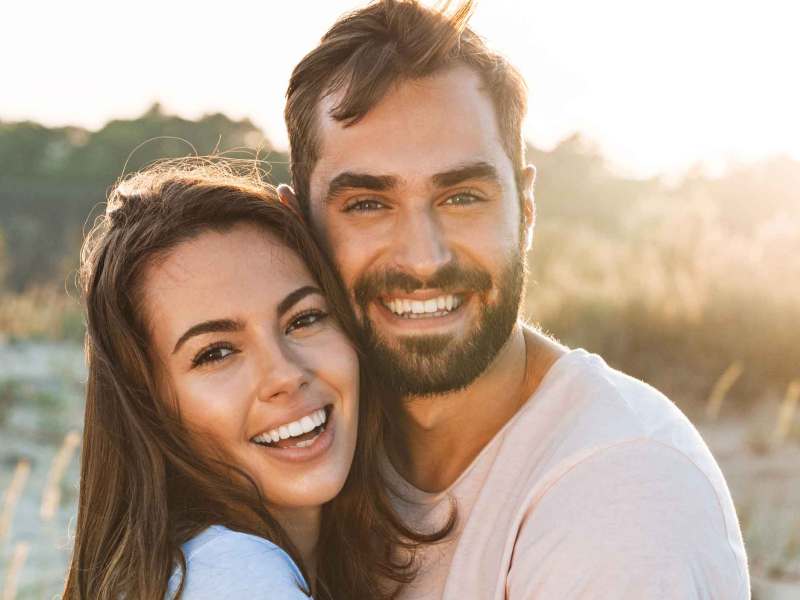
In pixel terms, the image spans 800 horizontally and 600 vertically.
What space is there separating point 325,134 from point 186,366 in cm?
91

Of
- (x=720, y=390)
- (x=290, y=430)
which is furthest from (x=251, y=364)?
(x=720, y=390)

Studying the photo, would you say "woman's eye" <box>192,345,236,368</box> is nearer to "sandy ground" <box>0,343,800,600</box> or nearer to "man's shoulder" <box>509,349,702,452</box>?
"man's shoulder" <box>509,349,702,452</box>

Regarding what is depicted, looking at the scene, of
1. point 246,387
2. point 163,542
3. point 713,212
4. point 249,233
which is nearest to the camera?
point 163,542

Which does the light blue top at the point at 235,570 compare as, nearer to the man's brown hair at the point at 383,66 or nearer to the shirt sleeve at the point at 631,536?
the shirt sleeve at the point at 631,536

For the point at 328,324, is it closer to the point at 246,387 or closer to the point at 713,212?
the point at 246,387

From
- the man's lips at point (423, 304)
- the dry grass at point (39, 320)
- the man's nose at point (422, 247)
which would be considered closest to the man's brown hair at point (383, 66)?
the man's nose at point (422, 247)

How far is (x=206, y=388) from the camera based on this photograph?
2633 mm

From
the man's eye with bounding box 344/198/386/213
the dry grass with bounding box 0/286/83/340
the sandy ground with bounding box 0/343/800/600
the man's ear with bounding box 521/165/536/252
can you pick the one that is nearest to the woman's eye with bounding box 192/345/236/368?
the man's eye with bounding box 344/198/386/213

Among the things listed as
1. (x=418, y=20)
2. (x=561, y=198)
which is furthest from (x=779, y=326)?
(x=561, y=198)

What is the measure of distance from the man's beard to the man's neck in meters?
0.05

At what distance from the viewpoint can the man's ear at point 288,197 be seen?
3.19m

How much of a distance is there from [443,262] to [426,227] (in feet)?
0.39

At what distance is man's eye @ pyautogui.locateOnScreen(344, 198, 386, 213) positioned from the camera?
3.09 meters

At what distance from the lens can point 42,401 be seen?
945 centimetres
